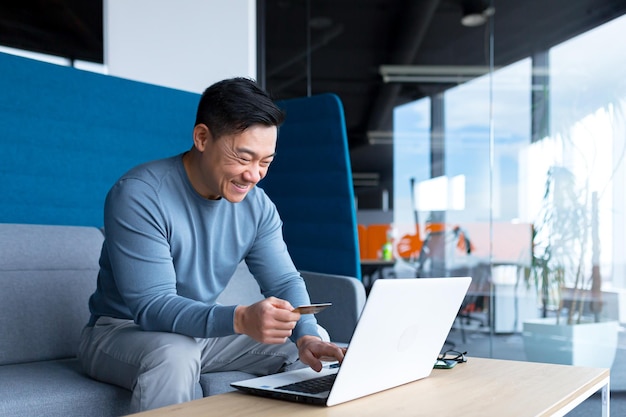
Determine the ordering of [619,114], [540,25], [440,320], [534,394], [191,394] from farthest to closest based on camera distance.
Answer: [540,25] → [619,114] → [191,394] → [440,320] → [534,394]

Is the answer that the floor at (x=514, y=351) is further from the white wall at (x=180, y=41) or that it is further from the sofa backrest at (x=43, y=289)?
the sofa backrest at (x=43, y=289)

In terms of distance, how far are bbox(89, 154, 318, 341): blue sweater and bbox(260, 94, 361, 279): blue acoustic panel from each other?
717mm

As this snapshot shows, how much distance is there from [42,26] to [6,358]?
1.93m

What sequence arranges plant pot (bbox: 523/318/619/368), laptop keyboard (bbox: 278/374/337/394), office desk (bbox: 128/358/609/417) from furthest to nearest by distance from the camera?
plant pot (bbox: 523/318/619/368)
laptop keyboard (bbox: 278/374/337/394)
office desk (bbox: 128/358/609/417)

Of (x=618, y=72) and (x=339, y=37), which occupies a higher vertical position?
(x=339, y=37)

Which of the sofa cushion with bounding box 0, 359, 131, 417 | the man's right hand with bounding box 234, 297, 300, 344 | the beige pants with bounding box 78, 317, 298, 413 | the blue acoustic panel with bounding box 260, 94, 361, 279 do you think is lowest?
the sofa cushion with bounding box 0, 359, 131, 417

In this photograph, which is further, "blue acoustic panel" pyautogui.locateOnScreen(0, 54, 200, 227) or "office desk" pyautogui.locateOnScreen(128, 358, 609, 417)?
"blue acoustic panel" pyautogui.locateOnScreen(0, 54, 200, 227)

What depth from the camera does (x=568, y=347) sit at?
4.00m

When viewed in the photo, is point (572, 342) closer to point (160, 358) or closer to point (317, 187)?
point (317, 187)

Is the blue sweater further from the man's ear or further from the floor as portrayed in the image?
the floor

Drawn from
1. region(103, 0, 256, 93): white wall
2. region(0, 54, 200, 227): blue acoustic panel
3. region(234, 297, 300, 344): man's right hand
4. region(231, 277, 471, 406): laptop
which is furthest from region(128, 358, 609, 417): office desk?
region(103, 0, 256, 93): white wall

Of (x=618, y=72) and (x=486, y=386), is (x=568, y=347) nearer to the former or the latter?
(x=618, y=72)

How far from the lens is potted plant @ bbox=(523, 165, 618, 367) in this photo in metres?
3.92

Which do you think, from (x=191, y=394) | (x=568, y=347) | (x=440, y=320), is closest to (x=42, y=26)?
(x=191, y=394)
